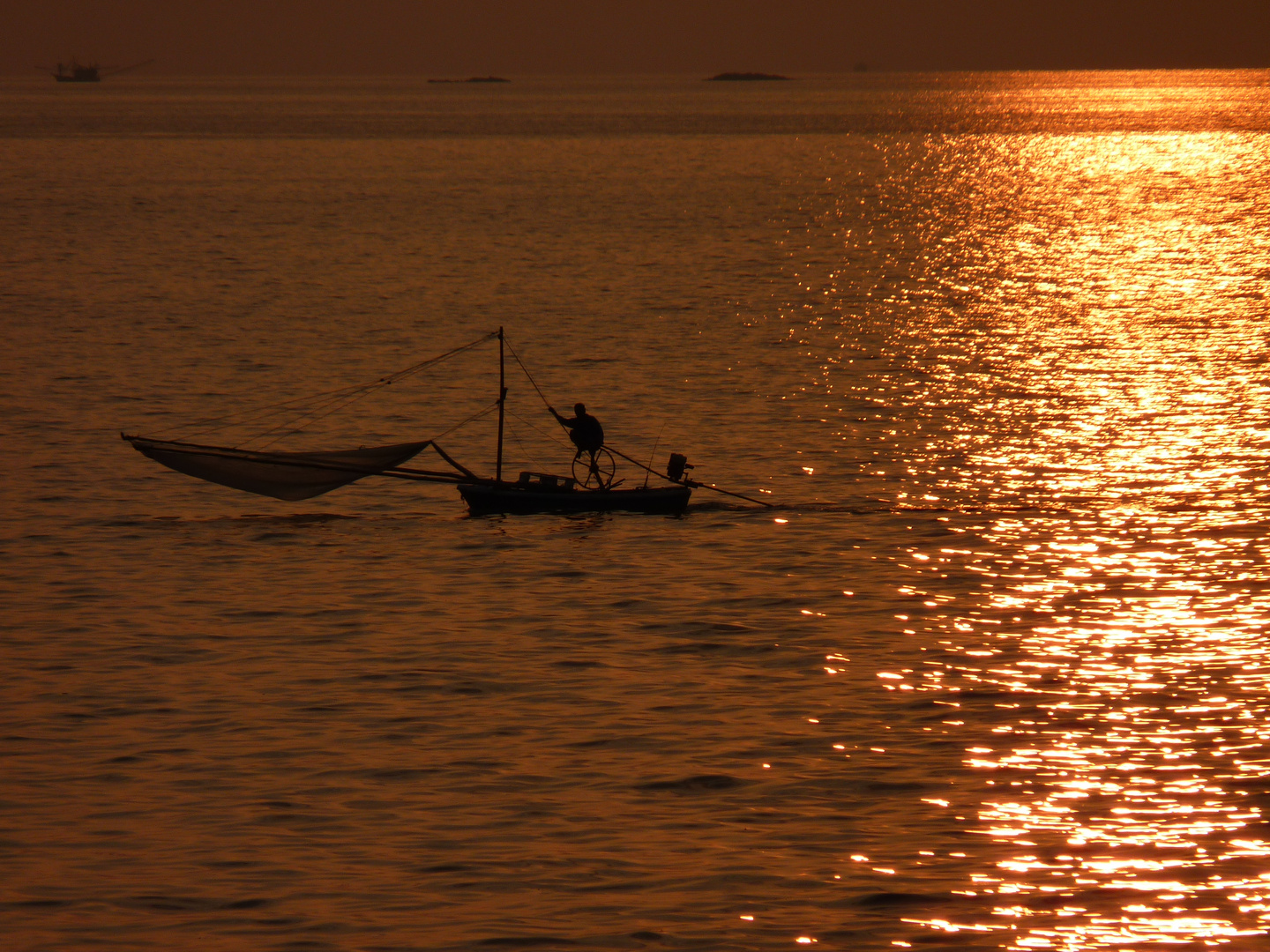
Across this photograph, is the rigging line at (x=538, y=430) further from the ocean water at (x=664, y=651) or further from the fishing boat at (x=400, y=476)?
the fishing boat at (x=400, y=476)

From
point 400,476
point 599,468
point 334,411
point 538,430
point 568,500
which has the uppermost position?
point 334,411

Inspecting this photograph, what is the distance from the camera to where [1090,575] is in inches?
1109

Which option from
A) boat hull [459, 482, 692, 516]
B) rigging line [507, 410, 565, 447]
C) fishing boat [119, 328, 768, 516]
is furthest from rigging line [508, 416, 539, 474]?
boat hull [459, 482, 692, 516]

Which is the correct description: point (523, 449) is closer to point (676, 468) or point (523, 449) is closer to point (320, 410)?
point (320, 410)

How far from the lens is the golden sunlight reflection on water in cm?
1672

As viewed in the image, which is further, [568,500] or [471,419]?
[471,419]

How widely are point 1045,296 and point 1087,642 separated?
2022 inches

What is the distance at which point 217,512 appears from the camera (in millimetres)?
34438

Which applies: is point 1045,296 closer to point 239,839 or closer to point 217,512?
point 217,512

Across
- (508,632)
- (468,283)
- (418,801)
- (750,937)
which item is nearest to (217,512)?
(508,632)

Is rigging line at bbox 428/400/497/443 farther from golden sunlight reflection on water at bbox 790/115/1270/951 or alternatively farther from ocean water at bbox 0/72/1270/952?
golden sunlight reflection on water at bbox 790/115/1270/951

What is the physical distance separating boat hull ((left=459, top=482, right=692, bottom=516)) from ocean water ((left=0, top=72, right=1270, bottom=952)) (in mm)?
375

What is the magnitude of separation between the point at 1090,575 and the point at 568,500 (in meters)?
10.1

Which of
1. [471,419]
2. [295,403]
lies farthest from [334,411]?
[471,419]
